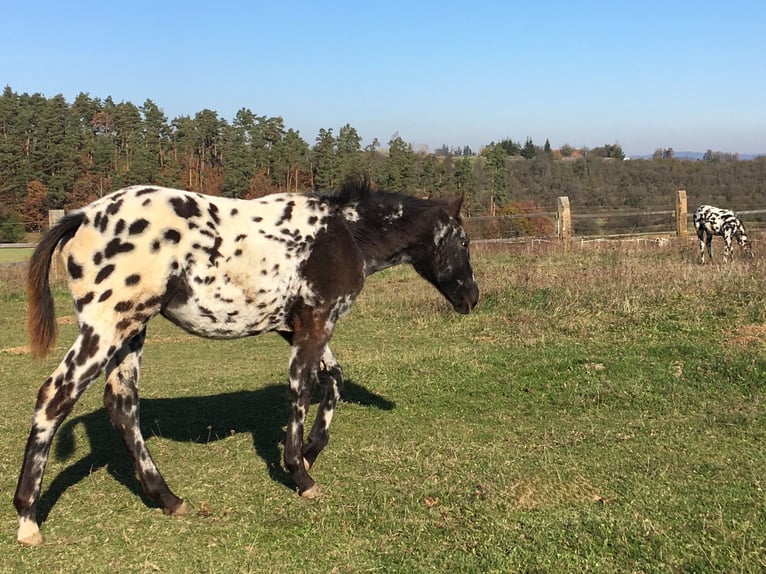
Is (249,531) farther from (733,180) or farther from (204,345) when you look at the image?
(733,180)

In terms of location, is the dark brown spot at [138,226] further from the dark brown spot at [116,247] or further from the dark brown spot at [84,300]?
the dark brown spot at [84,300]

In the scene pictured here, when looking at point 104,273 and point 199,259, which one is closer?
point 104,273

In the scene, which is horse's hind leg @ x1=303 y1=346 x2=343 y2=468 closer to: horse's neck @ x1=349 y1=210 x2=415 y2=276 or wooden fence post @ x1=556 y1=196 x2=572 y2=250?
horse's neck @ x1=349 y1=210 x2=415 y2=276

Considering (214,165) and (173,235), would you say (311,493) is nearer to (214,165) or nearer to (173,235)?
(173,235)

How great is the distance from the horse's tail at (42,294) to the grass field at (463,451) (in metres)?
1.21

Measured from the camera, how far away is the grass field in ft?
13.0

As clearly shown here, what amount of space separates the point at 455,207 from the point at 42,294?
340 cm

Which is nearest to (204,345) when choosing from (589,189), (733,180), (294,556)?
(294,556)

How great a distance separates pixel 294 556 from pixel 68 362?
1834 mm

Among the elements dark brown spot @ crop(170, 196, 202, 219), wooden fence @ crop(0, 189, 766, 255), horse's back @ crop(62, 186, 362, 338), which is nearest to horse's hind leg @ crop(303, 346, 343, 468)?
horse's back @ crop(62, 186, 362, 338)

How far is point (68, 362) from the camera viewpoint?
4164 millimetres

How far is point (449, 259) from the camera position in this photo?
19.7 ft

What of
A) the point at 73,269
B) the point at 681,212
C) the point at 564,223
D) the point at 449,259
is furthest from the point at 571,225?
the point at 73,269

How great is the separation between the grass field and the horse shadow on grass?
31 millimetres
